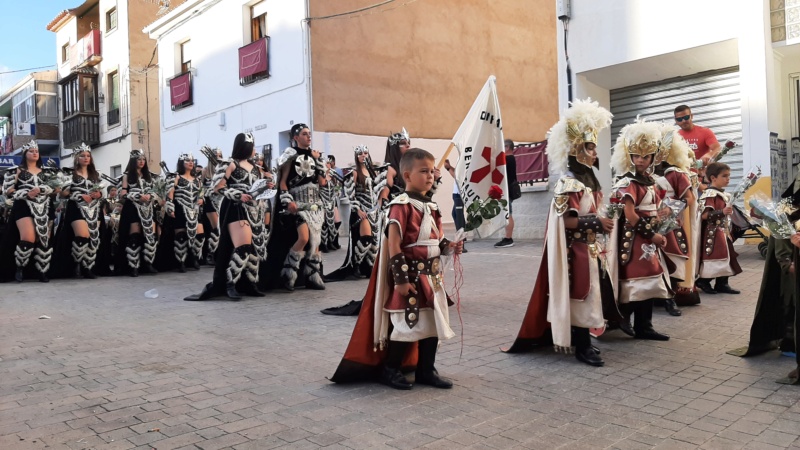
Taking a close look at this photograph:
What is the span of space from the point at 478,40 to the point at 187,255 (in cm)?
1432

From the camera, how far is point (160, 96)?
2781cm

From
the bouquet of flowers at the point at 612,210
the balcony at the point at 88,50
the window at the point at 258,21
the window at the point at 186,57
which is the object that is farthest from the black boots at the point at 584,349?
the balcony at the point at 88,50

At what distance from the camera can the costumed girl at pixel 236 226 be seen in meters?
8.78

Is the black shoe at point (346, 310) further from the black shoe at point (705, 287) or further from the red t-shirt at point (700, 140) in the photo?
the red t-shirt at point (700, 140)

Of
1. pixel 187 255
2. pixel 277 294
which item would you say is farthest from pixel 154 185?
pixel 277 294

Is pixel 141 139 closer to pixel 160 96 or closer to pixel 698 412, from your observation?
pixel 160 96

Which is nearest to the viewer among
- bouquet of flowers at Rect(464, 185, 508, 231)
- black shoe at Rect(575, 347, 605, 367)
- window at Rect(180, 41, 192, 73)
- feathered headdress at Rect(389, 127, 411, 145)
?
black shoe at Rect(575, 347, 605, 367)

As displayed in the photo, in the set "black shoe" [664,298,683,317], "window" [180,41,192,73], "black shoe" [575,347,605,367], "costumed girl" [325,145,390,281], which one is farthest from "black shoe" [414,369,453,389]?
"window" [180,41,192,73]

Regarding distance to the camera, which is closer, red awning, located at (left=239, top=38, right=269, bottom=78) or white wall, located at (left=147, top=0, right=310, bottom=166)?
white wall, located at (left=147, top=0, right=310, bottom=166)

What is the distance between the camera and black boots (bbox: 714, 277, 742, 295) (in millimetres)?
8180

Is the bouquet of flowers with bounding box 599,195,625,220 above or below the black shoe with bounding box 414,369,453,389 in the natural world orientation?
above

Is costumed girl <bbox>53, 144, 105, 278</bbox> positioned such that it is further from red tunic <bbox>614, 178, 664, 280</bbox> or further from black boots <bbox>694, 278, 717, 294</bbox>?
black boots <bbox>694, 278, 717, 294</bbox>

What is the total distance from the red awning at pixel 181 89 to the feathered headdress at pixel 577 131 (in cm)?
2273

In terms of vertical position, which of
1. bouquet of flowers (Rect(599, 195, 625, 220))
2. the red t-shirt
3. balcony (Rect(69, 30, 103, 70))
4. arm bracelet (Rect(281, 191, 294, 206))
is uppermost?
balcony (Rect(69, 30, 103, 70))
